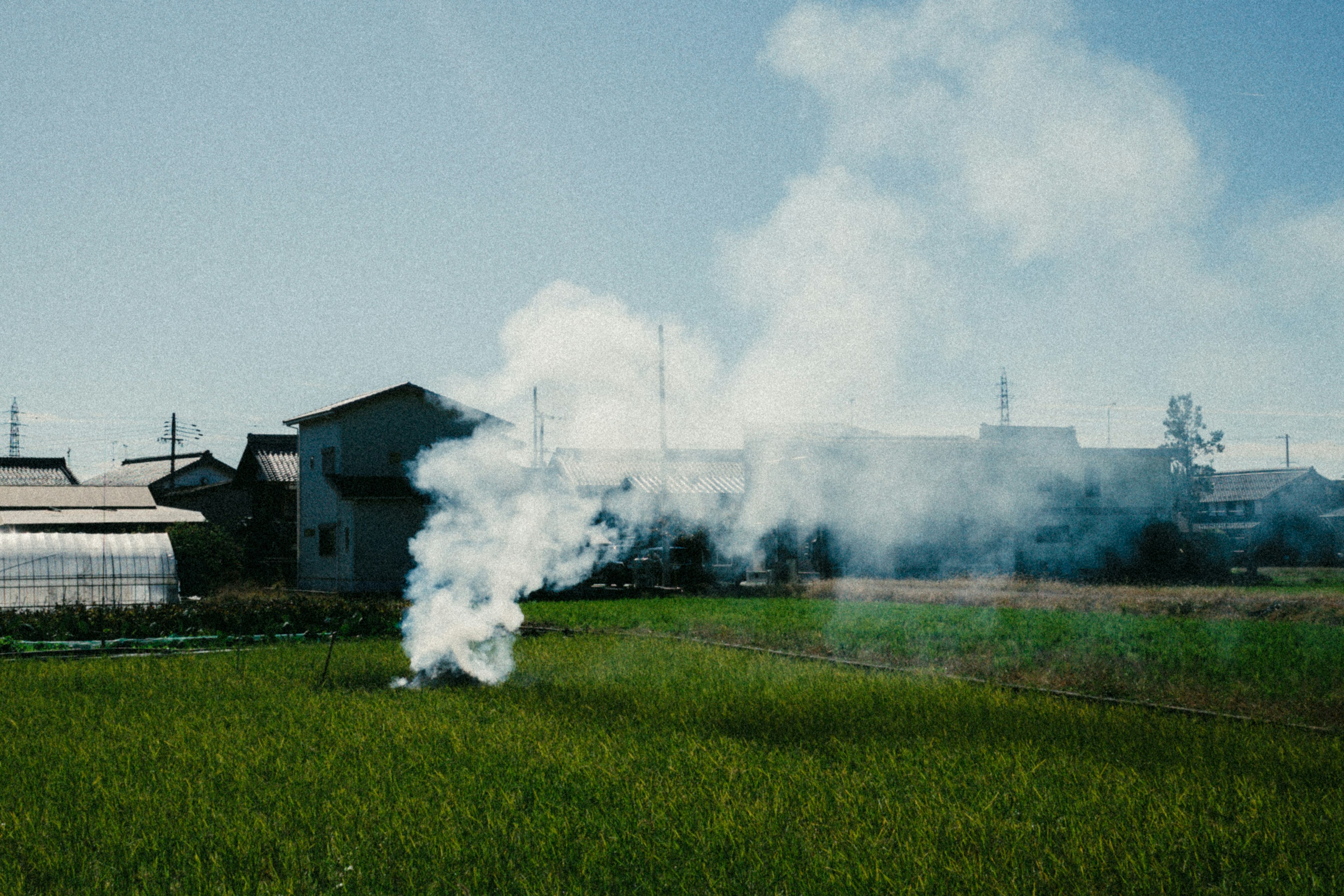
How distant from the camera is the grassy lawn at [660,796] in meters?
6.01

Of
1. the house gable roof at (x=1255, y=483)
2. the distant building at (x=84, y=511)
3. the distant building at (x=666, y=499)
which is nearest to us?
the distant building at (x=84, y=511)

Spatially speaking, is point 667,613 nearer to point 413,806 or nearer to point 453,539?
point 453,539

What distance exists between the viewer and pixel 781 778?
322 inches

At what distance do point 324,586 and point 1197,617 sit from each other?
2862 cm

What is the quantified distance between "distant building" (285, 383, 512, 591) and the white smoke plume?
16140 millimetres

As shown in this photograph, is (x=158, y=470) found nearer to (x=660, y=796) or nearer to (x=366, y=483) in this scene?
(x=366, y=483)

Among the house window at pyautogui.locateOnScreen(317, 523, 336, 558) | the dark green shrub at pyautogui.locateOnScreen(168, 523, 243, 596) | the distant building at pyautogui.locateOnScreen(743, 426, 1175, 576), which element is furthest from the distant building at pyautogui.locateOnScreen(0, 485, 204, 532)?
the distant building at pyautogui.locateOnScreen(743, 426, 1175, 576)

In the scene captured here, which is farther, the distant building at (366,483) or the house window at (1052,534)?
the distant building at (366,483)

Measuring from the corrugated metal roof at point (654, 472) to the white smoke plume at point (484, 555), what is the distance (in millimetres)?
A: 17162

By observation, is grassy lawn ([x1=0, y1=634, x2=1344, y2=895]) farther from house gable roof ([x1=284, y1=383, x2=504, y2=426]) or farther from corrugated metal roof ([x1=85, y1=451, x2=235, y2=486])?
corrugated metal roof ([x1=85, y1=451, x2=235, y2=486])

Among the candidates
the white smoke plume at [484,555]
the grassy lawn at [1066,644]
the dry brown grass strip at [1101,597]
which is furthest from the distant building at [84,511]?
the dry brown grass strip at [1101,597]

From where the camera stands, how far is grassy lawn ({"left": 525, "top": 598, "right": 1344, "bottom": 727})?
12250 millimetres

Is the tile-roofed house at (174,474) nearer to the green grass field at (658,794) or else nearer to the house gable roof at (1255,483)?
the green grass field at (658,794)

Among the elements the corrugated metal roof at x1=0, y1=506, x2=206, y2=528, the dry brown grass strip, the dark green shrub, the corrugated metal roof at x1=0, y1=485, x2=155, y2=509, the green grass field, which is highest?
the corrugated metal roof at x1=0, y1=485, x2=155, y2=509
